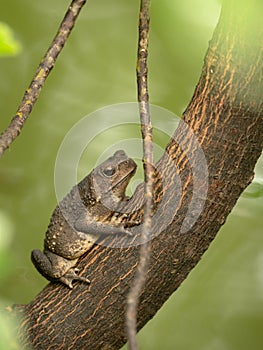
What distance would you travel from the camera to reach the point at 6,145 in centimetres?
79

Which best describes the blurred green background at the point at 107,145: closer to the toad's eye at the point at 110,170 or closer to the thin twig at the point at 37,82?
the toad's eye at the point at 110,170

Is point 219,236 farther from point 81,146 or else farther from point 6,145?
point 6,145

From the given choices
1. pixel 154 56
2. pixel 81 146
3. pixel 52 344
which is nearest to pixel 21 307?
pixel 52 344

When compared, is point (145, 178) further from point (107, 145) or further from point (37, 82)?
point (107, 145)

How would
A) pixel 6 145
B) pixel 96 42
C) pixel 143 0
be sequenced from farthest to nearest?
pixel 96 42
pixel 143 0
pixel 6 145

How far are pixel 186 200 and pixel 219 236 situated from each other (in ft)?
3.87

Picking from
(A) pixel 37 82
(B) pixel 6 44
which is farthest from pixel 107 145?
(B) pixel 6 44

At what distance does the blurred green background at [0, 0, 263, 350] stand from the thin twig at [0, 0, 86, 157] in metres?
1.27

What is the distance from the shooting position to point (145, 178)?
844 mm

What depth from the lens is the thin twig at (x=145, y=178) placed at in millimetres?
600

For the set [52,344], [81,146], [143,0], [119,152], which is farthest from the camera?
[81,146]

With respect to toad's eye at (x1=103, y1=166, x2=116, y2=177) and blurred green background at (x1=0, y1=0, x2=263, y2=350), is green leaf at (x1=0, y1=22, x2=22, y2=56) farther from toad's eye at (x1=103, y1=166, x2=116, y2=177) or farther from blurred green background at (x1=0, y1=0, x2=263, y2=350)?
blurred green background at (x1=0, y1=0, x2=263, y2=350)

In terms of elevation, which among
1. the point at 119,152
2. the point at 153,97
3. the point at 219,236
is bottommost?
the point at 119,152

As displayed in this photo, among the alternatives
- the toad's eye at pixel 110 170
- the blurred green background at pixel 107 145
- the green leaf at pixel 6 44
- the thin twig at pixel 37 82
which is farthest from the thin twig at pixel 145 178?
the blurred green background at pixel 107 145
